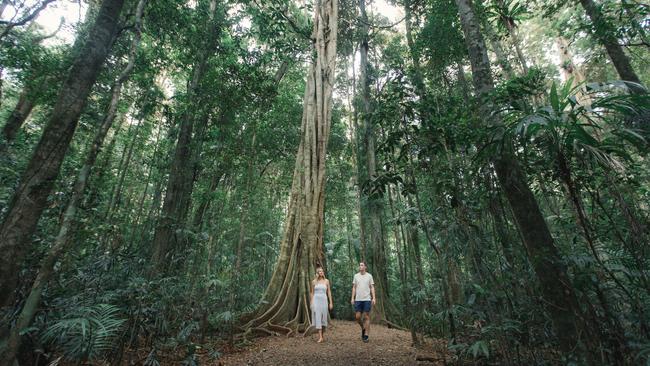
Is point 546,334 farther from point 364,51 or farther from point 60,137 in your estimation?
point 364,51

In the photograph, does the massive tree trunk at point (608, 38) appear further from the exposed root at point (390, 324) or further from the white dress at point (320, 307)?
the exposed root at point (390, 324)

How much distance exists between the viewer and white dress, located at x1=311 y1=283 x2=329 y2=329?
17.8 feet

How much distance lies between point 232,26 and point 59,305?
25.5 feet

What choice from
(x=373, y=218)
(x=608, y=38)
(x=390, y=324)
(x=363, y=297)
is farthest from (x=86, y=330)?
(x=608, y=38)

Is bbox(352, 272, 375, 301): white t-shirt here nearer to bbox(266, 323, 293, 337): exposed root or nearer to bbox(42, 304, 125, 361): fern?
bbox(266, 323, 293, 337): exposed root

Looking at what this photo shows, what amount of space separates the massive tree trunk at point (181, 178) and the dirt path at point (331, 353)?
304 cm

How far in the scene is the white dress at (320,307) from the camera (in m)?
5.41

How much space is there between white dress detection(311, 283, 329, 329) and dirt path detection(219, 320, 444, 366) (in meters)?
0.31

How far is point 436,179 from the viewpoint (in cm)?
402

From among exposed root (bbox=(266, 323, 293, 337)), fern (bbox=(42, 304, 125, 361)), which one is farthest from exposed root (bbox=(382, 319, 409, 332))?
fern (bbox=(42, 304, 125, 361))

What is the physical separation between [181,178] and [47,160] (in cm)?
534

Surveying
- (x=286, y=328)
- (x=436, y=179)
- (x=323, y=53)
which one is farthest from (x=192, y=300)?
(x=323, y=53)

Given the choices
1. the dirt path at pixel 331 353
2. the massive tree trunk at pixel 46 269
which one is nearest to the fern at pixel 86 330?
the massive tree trunk at pixel 46 269

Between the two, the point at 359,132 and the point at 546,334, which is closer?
the point at 546,334
